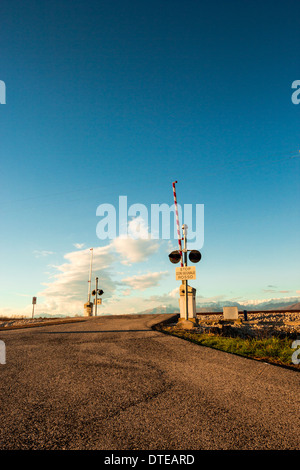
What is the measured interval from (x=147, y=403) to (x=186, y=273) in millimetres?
8351

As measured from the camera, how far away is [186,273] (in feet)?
37.4

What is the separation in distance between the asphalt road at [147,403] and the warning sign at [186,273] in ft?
18.3

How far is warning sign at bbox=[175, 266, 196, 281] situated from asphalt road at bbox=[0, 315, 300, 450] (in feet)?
18.3

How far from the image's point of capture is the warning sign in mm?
11266

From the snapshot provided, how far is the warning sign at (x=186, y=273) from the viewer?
11266 millimetres

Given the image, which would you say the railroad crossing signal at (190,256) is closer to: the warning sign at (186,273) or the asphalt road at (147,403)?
the warning sign at (186,273)
